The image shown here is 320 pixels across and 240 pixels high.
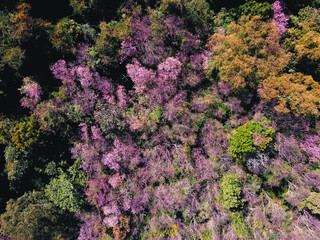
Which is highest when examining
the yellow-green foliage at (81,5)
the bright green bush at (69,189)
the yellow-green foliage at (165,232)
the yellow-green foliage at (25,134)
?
the yellow-green foliage at (81,5)

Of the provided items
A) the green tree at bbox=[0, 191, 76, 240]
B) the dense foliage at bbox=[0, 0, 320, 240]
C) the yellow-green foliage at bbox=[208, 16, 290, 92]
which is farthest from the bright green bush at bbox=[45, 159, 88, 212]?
the yellow-green foliage at bbox=[208, 16, 290, 92]

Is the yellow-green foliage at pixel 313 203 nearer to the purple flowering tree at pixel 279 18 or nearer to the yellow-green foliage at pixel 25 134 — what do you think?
the purple flowering tree at pixel 279 18

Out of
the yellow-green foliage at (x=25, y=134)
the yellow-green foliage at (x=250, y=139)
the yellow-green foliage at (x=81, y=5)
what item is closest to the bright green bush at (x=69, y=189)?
the yellow-green foliage at (x=25, y=134)

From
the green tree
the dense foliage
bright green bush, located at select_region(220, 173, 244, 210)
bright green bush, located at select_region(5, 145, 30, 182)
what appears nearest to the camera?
the dense foliage

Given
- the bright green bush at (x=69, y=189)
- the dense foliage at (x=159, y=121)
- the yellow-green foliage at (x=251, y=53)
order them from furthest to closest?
1. the bright green bush at (x=69, y=189)
2. the dense foliage at (x=159, y=121)
3. the yellow-green foliage at (x=251, y=53)

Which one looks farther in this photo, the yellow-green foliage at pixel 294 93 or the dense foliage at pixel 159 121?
the dense foliage at pixel 159 121

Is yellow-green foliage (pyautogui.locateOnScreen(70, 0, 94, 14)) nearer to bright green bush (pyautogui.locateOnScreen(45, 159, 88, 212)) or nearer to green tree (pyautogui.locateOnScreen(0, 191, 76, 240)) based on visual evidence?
bright green bush (pyautogui.locateOnScreen(45, 159, 88, 212))

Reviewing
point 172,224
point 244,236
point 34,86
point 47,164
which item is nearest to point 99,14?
point 34,86
